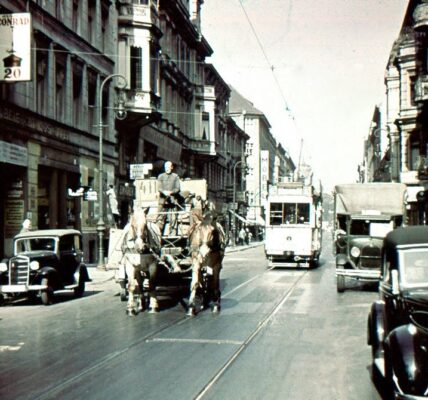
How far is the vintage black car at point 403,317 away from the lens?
5816mm

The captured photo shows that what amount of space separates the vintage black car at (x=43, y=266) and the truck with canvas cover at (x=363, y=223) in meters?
6.87

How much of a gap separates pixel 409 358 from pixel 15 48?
1777 centimetres

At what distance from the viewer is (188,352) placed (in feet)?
30.0

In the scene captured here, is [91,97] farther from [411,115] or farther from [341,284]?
[411,115]

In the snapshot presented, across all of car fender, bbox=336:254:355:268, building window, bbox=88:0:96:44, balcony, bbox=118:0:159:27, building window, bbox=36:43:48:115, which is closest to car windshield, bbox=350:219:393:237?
car fender, bbox=336:254:355:268

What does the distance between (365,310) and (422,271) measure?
746 centimetres

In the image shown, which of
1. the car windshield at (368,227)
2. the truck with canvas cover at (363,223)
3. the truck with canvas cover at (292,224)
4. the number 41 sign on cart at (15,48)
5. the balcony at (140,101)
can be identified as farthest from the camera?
the balcony at (140,101)

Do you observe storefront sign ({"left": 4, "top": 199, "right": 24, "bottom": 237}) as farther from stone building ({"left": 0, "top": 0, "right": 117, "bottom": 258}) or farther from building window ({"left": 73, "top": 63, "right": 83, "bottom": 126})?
building window ({"left": 73, "top": 63, "right": 83, "bottom": 126})

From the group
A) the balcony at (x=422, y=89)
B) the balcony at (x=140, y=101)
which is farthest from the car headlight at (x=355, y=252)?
the balcony at (x=422, y=89)

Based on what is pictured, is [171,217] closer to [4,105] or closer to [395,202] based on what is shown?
[395,202]

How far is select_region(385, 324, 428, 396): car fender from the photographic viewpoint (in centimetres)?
573

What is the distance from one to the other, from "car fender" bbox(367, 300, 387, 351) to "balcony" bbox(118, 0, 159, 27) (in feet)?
102

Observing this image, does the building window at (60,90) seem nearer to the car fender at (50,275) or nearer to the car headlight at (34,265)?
the car fender at (50,275)

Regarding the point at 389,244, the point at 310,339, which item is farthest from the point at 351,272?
the point at 389,244
